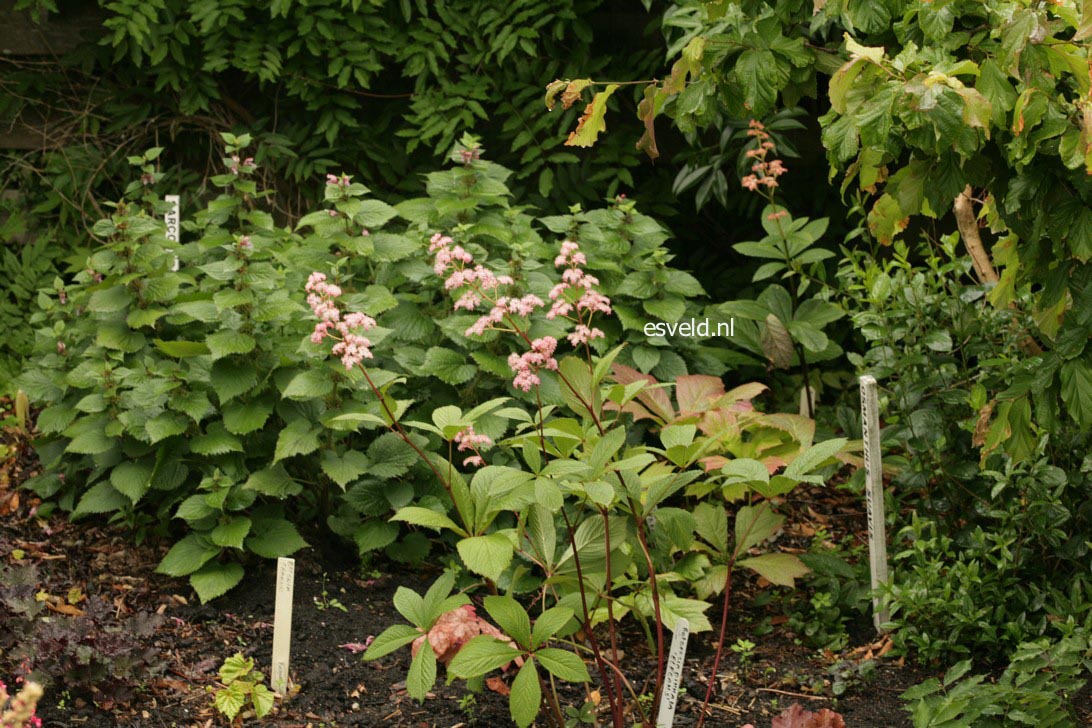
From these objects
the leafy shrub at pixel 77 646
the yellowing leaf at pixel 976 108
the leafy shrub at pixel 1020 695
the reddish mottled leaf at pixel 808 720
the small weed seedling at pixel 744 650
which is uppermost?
the yellowing leaf at pixel 976 108

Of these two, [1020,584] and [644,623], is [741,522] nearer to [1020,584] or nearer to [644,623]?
[644,623]

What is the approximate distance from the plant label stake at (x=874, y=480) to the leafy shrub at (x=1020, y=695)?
52 centimetres

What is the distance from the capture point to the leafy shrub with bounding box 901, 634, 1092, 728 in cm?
249

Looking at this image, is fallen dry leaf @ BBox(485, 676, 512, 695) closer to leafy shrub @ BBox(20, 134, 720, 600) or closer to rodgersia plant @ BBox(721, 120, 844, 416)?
leafy shrub @ BBox(20, 134, 720, 600)

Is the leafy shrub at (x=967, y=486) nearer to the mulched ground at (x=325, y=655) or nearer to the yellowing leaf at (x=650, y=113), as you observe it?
the mulched ground at (x=325, y=655)

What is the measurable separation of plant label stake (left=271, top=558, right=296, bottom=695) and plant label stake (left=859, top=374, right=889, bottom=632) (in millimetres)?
1484

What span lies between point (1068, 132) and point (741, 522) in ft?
4.29

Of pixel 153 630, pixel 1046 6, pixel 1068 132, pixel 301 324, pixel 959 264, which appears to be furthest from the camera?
pixel 301 324

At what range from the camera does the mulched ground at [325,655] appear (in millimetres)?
2926

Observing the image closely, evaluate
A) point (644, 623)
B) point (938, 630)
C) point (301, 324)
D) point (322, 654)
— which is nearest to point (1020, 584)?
point (938, 630)

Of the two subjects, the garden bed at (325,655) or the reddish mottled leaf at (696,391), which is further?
the reddish mottled leaf at (696,391)

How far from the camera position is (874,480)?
3.12 meters

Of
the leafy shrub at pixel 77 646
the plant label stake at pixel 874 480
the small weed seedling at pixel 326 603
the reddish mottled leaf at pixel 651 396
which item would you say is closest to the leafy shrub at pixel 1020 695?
the plant label stake at pixel 874 480

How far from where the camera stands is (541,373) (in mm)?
3785
